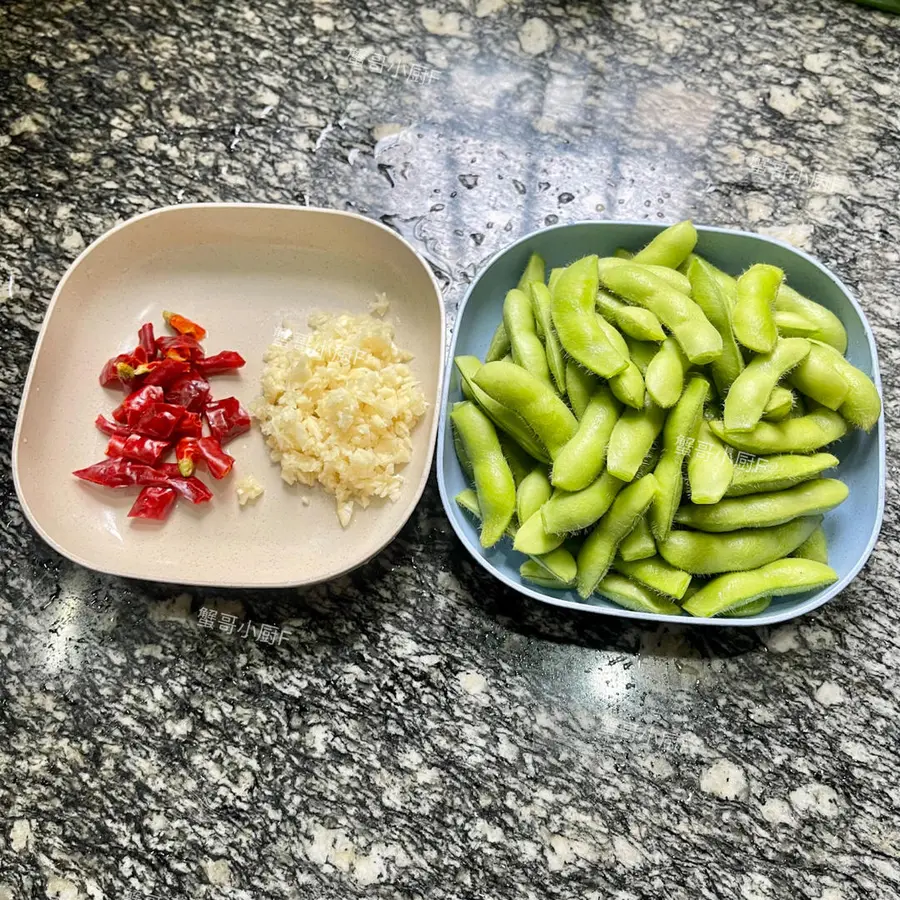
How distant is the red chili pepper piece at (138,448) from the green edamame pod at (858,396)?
101 centimetres

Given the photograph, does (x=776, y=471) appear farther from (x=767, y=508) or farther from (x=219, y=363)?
(x=219, y=363)

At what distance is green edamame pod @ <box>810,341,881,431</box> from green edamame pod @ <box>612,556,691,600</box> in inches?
13.1

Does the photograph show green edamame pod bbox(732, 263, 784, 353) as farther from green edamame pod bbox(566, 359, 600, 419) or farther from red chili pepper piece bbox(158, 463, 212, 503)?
red chili pepper piece bbox(158, 463, 212, 503)

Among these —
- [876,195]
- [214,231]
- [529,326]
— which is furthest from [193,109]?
[876,195]

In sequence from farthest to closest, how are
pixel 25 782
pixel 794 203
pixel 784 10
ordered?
pixel 784 10, pixel 794 203, pixel 25 782

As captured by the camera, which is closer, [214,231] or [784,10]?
[214,231]

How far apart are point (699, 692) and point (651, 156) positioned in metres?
0.97

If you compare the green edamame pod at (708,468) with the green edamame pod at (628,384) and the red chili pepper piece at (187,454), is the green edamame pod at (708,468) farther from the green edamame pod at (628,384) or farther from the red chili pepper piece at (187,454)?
the red chili pepper piece at (187,454)

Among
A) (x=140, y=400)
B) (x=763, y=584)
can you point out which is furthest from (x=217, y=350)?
(x=763, y=584)

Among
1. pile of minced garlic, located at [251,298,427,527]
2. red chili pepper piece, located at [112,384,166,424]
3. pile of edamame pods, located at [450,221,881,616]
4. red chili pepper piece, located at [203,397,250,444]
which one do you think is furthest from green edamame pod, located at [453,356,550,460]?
red chili pepper piece, located at [112,384,166,424]

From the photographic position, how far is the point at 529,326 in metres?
1.25

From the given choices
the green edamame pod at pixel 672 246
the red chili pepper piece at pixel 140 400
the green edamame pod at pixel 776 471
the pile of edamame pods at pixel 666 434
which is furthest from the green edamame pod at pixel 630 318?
the red chili pepper piece at pixel 140 400

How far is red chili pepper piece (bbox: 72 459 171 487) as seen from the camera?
4.26 ft

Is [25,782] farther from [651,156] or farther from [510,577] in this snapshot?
[651,156]
